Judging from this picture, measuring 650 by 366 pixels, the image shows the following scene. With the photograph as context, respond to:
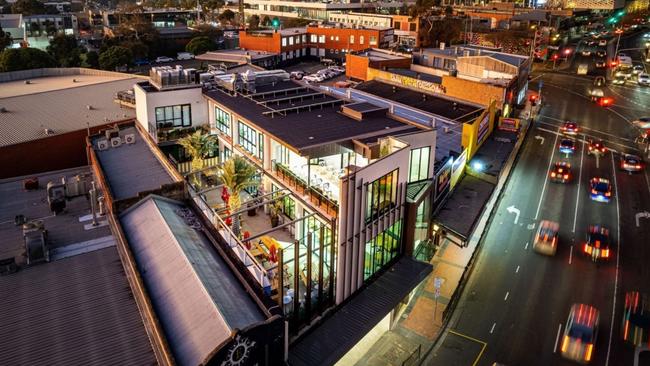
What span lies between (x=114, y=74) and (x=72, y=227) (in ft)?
153

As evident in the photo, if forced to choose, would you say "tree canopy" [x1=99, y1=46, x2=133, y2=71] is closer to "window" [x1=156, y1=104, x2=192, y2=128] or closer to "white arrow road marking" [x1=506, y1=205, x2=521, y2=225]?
"window" [x1=156, y1=104, x2=192, y2=128]

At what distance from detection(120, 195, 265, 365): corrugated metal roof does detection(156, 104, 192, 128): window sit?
67.5 feet

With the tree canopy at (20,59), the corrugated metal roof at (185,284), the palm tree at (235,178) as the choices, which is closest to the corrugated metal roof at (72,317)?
the corrugated metal roof at (185,284)

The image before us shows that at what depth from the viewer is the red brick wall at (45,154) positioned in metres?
44.4

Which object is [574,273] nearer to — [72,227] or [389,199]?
[389,199]

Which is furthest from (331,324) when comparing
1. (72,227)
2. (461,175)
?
(461,175)

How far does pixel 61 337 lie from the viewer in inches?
873

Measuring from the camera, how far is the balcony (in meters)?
32.9

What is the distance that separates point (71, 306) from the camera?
24.1m

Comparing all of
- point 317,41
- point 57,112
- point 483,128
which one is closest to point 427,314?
point 483,128

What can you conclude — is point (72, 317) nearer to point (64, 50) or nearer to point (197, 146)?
point (197, 146)

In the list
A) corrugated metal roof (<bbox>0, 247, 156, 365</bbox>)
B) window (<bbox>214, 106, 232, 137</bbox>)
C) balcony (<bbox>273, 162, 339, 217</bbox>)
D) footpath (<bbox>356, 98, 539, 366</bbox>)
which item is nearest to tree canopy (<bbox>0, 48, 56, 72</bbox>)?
window (<bbox>214, 106, 232, 137</bbox>)

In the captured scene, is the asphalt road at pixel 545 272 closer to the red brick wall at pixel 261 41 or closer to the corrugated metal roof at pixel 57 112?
the corrugated metal roof at pixel 57 112

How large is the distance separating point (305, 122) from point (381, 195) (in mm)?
12139
